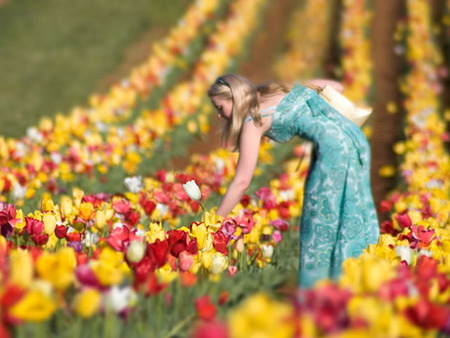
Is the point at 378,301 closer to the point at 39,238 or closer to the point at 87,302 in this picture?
the point at 87,302

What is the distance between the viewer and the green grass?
30.9 feet

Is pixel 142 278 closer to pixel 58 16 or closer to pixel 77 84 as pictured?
pixel 77 84

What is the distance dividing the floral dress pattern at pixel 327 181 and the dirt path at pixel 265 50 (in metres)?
4.28

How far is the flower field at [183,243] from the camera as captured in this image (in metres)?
1.51

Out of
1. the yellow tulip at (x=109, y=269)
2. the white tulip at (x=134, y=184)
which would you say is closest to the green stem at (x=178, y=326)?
the yellow tulip at (x=109, y=269)

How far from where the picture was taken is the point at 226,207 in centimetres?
322

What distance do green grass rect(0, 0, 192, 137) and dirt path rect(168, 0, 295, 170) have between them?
223 cm

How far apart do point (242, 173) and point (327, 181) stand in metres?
0.55

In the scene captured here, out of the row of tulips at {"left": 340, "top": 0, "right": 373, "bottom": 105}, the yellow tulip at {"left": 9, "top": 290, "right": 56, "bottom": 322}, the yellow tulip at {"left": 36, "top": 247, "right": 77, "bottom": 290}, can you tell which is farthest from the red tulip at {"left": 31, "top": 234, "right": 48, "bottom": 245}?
the row of tulips at {"left": 340, "top": 0, "right": 373, "bottom": 105}

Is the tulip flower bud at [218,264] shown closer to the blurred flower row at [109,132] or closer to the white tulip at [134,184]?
the white tulip at [134,184]

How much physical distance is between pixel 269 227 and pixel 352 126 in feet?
2.51

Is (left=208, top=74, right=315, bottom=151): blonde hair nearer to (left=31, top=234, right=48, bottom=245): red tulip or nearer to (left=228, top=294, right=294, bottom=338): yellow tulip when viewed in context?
(left=31, top=234, right=48, bottom=245): red tulip

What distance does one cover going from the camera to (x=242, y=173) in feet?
10.6

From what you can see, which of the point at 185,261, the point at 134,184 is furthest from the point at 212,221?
the point at 134,184
